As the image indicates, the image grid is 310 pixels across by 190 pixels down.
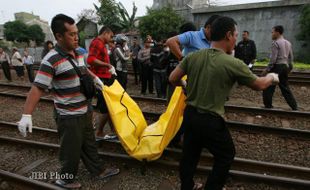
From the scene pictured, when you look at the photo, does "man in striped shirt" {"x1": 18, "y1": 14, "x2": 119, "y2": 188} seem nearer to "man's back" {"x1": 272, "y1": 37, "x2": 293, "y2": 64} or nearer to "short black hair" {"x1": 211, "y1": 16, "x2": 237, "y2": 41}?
"short black hair" {"x1": 211, "y1": 16, "x2": 237, "y2": 41}

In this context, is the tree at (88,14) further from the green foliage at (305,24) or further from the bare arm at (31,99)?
the bare arm at (31,99)

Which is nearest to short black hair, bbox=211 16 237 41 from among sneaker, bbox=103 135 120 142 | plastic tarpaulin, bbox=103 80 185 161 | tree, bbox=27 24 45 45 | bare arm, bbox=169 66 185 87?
bare arm, bbox=169 66 185 87

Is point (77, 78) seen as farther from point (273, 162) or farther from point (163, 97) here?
point (163, 97)

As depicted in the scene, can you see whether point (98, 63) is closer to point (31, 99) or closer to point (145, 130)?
point (145, 130)

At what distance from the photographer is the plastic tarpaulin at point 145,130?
379cm

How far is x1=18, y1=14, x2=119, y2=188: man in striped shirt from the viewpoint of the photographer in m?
2.95

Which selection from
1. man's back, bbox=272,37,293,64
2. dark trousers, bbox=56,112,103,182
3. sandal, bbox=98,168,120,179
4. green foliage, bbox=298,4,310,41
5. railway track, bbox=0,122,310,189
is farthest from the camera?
green foliage, bbox=298,4,310,41

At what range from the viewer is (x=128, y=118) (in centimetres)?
408

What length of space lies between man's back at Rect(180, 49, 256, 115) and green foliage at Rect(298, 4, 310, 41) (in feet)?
54.0

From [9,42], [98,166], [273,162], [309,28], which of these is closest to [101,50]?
[98,166]

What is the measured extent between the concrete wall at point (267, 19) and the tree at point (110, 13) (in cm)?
1243

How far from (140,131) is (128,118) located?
31cm

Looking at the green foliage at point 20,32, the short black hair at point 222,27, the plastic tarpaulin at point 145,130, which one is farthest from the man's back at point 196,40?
the green foliage at point 20,32

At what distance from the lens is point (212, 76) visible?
2.55 m
